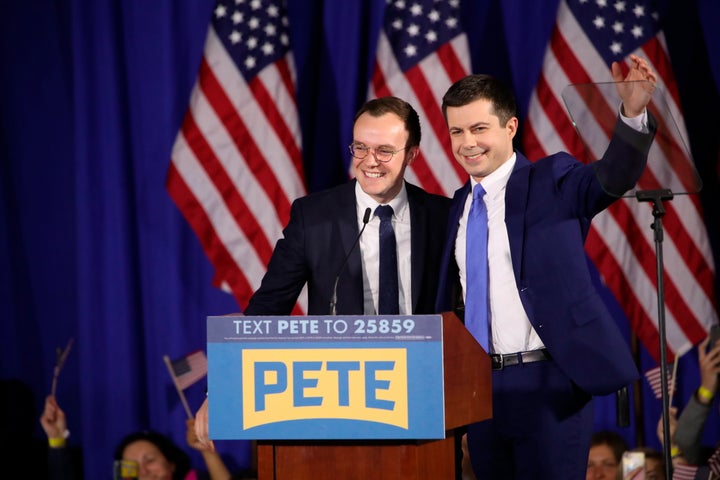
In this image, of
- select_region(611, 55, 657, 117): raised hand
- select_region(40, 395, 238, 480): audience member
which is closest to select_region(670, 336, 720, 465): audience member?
select_region(40, 395, 238, 480): audience member

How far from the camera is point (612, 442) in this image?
4.50 meters

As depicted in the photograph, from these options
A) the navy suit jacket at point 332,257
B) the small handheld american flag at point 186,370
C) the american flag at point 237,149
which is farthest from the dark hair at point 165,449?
the navy suit jacket at point 332,257

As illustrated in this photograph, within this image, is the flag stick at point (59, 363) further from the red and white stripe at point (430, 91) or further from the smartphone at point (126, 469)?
the red and white stripe at point (430, 91)

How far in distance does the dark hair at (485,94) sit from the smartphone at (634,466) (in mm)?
1948

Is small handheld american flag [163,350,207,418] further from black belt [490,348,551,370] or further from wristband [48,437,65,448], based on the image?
black belt [490,348,551,370]

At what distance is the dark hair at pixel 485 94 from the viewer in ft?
8.95

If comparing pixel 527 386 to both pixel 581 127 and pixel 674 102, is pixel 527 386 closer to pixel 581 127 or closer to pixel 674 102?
pixel 581 127

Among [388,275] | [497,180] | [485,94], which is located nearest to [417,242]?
[388,275]

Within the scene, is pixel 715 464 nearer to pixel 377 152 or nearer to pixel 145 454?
pixel 377 152

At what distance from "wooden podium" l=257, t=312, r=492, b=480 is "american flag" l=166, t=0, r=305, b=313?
259 centimetres

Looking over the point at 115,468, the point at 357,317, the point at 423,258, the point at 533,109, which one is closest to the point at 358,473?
the point at 357,317

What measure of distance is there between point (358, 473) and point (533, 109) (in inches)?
117

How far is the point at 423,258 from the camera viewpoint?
120 inches

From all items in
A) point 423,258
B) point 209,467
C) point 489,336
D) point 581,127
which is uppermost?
point 581,127
